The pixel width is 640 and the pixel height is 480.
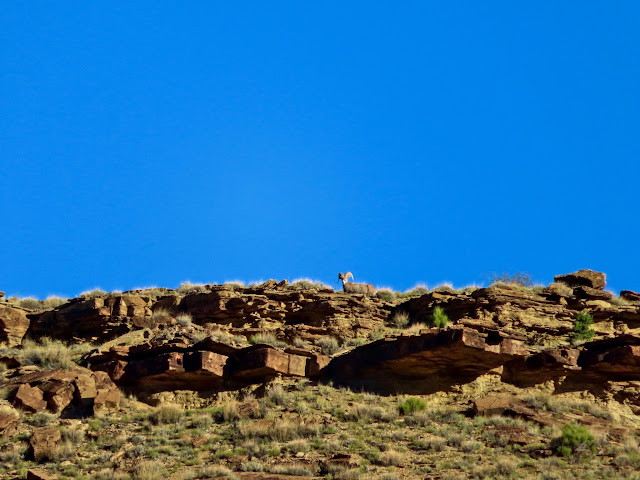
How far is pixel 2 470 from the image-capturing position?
60.8 feet

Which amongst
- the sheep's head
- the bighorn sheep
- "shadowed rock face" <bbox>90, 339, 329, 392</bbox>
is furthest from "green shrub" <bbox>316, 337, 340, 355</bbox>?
the sheep's head

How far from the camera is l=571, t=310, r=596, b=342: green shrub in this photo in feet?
87.9

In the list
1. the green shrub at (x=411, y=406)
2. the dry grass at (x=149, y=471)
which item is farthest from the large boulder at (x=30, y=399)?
the green shrub at (x=411, y=406)

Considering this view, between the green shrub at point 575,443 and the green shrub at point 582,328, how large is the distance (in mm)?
8300

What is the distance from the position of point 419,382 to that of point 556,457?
20.8 ft

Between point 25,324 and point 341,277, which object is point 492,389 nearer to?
point 341,277

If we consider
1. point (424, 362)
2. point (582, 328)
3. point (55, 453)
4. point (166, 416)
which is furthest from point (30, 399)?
point (582, 328)

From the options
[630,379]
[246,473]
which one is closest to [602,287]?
[630,379]

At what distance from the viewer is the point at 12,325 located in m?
31.8

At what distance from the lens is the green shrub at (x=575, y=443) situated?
721 inches

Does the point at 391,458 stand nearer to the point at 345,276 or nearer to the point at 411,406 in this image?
the point at 411,406

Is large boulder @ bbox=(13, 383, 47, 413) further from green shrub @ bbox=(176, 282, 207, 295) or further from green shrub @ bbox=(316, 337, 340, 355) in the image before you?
green shrub @ bbox=(176, 282, 207, 295)

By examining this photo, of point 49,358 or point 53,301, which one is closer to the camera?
point 49,358

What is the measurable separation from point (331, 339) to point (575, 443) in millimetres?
11542
